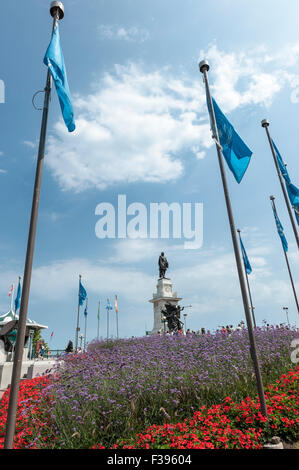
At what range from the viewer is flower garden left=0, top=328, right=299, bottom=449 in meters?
5.22

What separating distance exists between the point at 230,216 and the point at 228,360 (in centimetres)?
413

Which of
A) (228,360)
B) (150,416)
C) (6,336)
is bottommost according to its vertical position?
Answer: (150,416)

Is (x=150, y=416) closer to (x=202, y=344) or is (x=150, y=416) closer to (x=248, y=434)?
(x=248, y=434)

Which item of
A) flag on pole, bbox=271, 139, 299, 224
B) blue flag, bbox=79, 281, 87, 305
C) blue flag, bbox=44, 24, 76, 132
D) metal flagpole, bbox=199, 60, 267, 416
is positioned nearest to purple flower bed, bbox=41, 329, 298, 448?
metal flagpole, bbox=199, 60, 267, 416

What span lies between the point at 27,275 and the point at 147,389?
3641 millimetres

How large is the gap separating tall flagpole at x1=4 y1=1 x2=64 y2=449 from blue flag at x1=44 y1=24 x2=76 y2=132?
0.36 m

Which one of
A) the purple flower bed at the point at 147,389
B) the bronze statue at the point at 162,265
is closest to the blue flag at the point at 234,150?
the purple flower bed at the point at 147,389

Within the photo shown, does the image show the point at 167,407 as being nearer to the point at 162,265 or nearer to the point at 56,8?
the point at 56,8

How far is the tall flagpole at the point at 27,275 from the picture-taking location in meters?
4.30

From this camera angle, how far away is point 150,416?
241 inches

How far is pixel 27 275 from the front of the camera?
498 cm

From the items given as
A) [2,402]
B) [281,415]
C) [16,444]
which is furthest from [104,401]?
[2,402]
